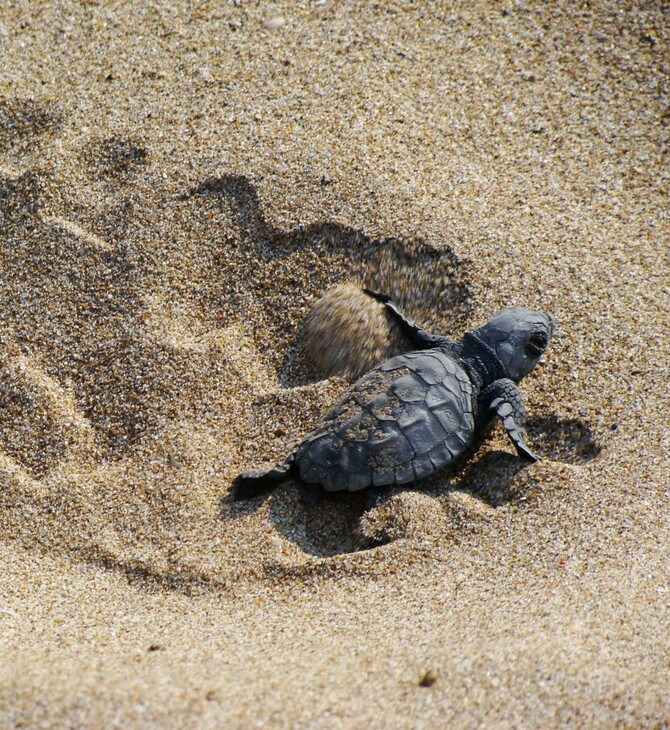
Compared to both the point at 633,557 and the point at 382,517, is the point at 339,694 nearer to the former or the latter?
the point at 382,517

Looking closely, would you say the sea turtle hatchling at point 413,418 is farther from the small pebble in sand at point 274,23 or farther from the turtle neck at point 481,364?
the small pebble in sand at point 274,23

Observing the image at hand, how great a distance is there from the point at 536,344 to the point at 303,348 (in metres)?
1.07

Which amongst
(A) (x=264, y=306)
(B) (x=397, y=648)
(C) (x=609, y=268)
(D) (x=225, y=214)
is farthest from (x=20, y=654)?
(C) (x=609, y=268)

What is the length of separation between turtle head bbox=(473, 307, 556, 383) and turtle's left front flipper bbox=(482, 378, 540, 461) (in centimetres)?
10

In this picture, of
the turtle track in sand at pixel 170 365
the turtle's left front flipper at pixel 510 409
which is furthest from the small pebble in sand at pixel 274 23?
the turtle's left front flipper at pixel 510 409

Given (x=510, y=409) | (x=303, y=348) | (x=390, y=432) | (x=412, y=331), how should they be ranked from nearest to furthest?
(x=390, y=432) < (x=510, y=409) < (x=412, y=331) < (x=303, y=348)

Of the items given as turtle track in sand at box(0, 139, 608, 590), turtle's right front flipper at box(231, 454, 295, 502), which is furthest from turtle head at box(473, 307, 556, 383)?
turtle's right front flipper at box(231, 454, 295, 502)

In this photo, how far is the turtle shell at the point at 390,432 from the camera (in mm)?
3180

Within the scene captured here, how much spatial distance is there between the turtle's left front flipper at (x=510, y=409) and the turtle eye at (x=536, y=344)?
0.58 ft

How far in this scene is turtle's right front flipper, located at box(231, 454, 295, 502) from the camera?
322 centimetres

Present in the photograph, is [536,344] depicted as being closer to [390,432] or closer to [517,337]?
[517,337]

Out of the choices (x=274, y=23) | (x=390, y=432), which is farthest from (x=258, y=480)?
(x=274, y=23)

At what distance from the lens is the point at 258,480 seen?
322 centimetres

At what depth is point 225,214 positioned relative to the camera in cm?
421
